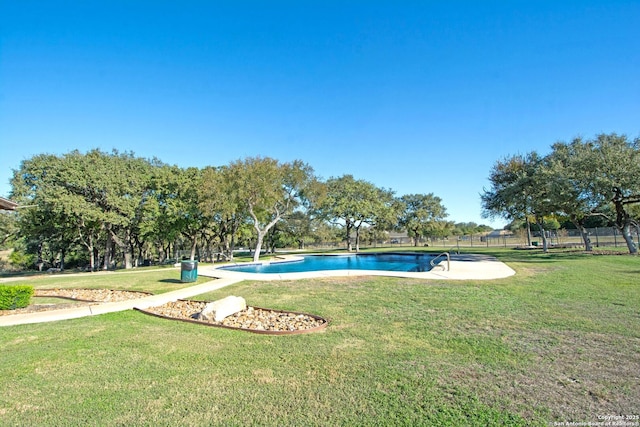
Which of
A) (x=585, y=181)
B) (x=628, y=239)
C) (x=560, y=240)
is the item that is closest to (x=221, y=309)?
(x=585, y=181)

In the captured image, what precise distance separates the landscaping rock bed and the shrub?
11.7ft

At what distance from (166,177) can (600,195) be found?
2821 cm

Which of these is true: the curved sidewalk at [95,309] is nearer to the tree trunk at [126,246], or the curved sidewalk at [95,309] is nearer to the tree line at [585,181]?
the tree trunk at [126,246]

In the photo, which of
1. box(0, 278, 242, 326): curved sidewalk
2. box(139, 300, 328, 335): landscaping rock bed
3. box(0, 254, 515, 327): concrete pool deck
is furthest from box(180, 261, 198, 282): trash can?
box(139, 300, 328, 335): landscaping rock bed

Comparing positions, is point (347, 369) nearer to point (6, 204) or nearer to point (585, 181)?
point (6, 204)

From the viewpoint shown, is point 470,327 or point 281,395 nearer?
point 281,395

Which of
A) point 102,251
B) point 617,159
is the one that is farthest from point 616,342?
point 102,251

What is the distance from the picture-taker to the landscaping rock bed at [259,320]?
5746mm

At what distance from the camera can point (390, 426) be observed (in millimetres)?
2654

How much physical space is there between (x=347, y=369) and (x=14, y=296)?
9237 mm

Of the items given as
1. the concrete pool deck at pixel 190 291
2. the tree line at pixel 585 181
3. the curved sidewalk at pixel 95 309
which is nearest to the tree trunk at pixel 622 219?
the tree line at pixel 585 181

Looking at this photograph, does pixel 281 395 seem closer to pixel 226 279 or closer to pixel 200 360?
pixel 200 360

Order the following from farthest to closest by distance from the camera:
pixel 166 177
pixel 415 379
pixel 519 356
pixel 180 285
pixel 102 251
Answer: pixel 102 251 < pixel 166 177 < pixel 180 285 < pixel 519 356 < pixel 415 379

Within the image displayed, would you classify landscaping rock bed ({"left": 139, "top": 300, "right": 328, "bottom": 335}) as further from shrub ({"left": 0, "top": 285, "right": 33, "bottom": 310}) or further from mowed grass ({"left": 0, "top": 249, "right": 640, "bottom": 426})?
shrub ({"left": 0, "top": 285, "right": 33, "bottom": 310})
